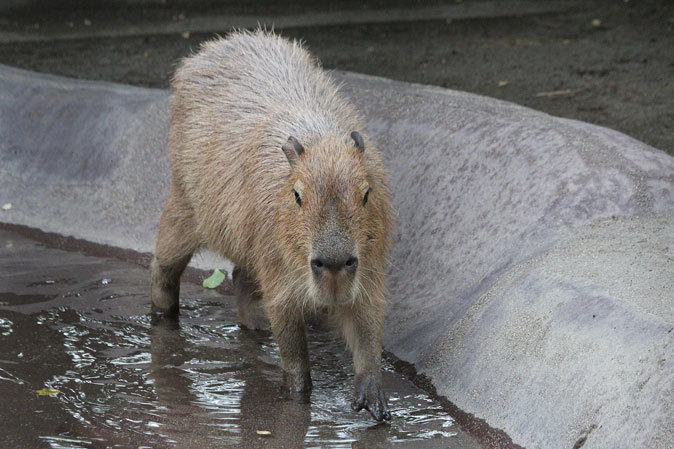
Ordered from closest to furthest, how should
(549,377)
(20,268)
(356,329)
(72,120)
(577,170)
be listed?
(549,377)
(356,329)
(577,170)
(20,268)
(72,120)

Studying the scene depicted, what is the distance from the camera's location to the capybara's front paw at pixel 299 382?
418cm

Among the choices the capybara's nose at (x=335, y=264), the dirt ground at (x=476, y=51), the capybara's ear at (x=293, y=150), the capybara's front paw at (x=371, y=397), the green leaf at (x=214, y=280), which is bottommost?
the capybara's front paw at (x=371, y=397)

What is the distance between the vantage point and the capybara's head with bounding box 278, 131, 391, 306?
353cm

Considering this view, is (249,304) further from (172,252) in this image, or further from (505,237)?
(505,237)

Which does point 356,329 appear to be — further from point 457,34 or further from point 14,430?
point 457,34

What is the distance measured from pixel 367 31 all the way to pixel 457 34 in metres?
0.92

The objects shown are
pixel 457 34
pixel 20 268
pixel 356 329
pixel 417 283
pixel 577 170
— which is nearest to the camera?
pixel 356 329

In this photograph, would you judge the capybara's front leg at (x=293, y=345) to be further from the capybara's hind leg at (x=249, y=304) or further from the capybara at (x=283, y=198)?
→ the capybara's hind leg at (x=249, y=304)

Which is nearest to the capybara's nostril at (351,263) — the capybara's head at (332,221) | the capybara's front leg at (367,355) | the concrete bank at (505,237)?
the capybara's head at (332,221)

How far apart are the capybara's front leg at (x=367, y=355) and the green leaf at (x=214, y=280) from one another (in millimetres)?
1874

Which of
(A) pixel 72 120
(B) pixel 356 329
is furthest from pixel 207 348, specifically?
(A) pixel 72 120

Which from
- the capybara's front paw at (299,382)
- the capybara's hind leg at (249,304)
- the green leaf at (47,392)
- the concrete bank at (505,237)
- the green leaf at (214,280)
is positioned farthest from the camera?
the green leaf at (214,280)

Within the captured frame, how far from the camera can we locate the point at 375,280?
409 cm

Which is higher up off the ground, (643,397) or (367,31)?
(367,31)
